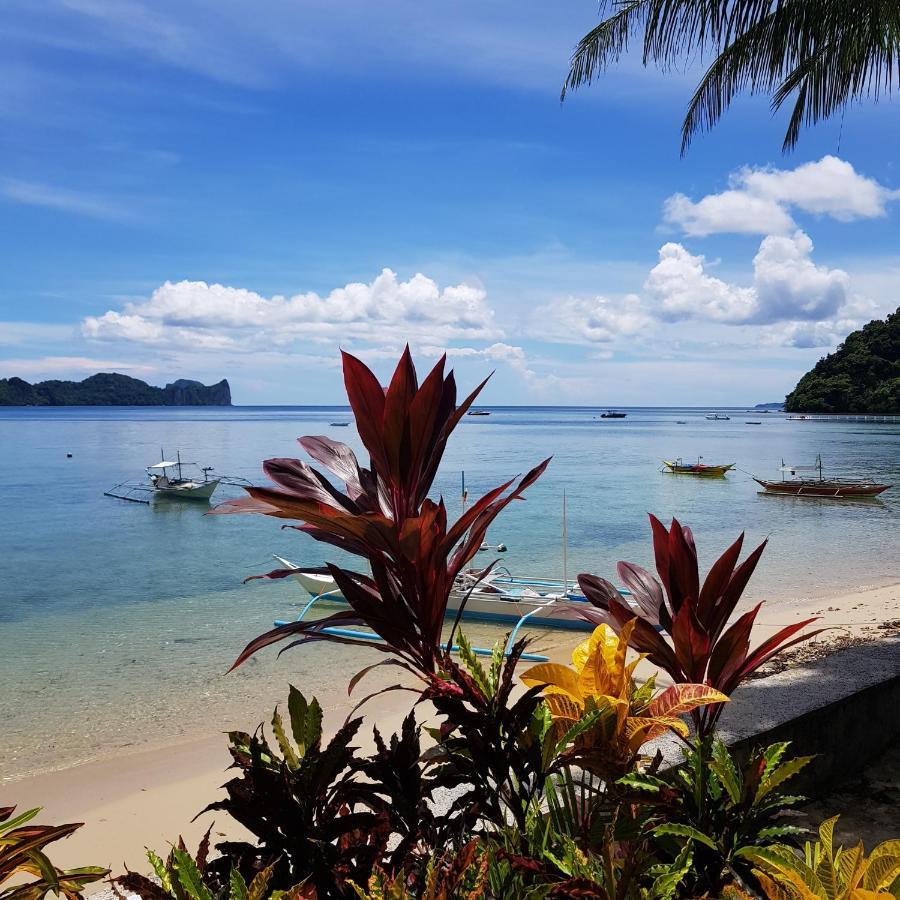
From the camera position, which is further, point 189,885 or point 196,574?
point 196,574

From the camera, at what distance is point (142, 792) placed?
6441 mm

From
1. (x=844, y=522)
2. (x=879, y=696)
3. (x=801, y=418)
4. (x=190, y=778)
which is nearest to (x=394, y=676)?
(x=190, y=778)

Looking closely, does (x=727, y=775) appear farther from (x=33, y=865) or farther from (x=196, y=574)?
(x=196, y=574)

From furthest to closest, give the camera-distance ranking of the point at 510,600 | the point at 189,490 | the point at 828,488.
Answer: the point at 189,490, the point at 828,488, the point at 510,600

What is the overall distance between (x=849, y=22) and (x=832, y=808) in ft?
22.0

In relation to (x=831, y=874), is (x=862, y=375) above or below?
above

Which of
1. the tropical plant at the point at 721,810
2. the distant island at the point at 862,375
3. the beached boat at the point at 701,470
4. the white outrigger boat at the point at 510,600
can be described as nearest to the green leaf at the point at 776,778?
the tropical plant at the point at 721,810

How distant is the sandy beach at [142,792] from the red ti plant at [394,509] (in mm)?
3758

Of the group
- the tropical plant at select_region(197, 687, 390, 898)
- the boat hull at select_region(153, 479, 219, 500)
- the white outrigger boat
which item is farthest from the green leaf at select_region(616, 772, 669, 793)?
the boat hull at select_region(153, 479, 219, 500)

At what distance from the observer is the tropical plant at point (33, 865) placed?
1.18m

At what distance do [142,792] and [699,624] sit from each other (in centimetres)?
635

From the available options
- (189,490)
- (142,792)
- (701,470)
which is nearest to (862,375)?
(701,470)

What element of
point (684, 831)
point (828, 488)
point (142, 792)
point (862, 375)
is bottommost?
point (142, 792)

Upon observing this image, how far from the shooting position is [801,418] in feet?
361
